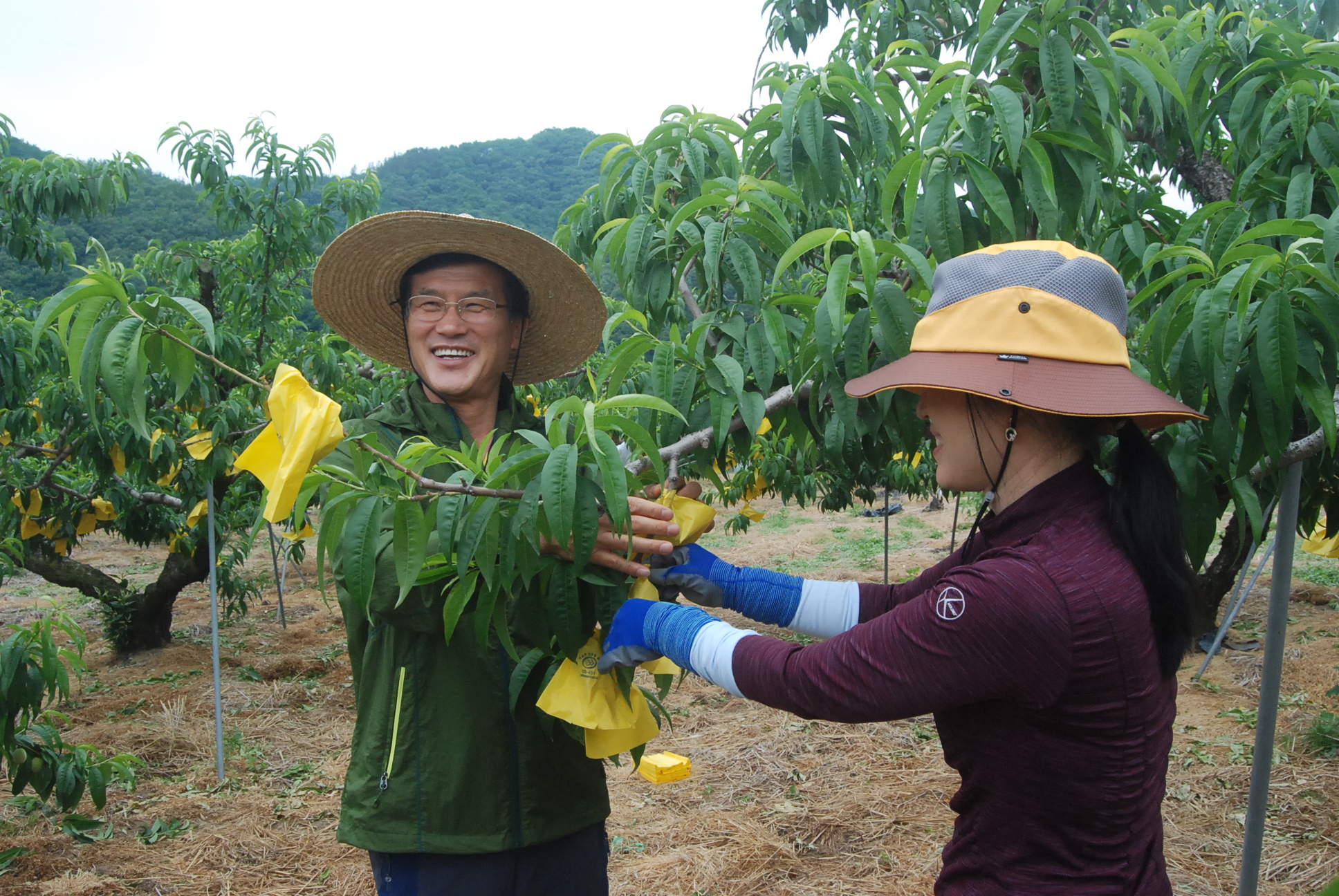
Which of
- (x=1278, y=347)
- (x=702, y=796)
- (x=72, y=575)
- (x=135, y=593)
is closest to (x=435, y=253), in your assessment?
(x=1278, y=347)

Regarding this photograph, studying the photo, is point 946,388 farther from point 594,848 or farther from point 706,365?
point 594,848

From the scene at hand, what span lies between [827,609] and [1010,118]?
2.77 ft

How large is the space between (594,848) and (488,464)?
0.92 metres

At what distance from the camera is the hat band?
3.63 feet

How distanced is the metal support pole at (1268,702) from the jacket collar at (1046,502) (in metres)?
1.19

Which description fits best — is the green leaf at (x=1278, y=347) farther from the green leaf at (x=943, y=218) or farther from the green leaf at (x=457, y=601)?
the green leaf at (x=457, y=601)

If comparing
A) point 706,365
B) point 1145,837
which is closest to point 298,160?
point 706,365

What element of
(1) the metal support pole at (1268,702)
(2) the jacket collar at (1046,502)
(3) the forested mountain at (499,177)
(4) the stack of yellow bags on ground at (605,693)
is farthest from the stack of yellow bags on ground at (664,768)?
(3) the forested mountain at (499,177)

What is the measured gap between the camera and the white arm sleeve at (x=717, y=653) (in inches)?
44.9

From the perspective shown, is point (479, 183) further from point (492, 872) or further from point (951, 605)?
point (951, 605)

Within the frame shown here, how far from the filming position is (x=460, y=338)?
5.48 feet

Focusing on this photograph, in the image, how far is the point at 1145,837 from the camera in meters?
1.11

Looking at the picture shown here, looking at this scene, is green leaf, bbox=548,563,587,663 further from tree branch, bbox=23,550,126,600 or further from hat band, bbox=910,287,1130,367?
tree branch, bbox=23,550,126,600

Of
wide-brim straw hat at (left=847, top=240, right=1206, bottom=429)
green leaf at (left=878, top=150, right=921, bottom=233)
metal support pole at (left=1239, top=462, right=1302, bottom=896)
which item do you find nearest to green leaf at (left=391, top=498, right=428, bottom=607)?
wide-brim straw hat at (left=847, top=240, right=1206, bottom=429)
